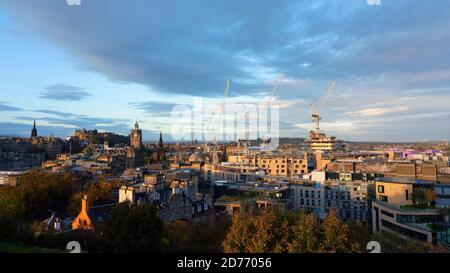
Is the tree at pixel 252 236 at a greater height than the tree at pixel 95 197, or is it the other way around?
the tree at pixel 252 236

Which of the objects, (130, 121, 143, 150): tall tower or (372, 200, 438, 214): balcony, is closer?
(372, 200, 438, 214): balcony

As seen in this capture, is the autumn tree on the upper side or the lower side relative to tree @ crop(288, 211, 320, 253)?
lower

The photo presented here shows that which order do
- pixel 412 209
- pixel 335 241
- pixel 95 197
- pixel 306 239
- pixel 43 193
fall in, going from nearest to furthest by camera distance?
pixel 335 241 → pixel 306 239 → pixel 412 209 → pixel 95 197 → pixel 43 193

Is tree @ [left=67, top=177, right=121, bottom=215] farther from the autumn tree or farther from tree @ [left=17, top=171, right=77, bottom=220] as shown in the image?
the autumn tree

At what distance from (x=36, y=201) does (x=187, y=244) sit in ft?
53.6

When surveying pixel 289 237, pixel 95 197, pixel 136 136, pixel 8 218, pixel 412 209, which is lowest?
pixel 95 197

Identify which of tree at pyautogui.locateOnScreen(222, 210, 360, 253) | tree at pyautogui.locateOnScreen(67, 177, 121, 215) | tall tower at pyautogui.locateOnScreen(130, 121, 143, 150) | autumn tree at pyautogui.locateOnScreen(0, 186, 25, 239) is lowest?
tree at pyautogui.locateOnScreen(67, 177, 121, 215)

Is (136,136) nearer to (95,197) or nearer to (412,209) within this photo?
(95,197)

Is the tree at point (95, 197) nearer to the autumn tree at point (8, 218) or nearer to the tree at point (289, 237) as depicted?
the autumn tree at point (8, 218)

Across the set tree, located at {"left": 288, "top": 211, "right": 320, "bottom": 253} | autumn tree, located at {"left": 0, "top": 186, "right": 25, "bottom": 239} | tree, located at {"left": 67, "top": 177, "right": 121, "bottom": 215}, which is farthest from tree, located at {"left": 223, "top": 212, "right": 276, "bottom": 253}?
tree, located at {"left": 67, "top": 177, "right": 121, "bottom": 215}

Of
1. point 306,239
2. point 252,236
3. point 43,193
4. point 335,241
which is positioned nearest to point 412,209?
point 335,241

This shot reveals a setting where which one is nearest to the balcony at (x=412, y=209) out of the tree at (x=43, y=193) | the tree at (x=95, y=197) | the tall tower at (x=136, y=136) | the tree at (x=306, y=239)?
the tree at (x=306, y=239)
